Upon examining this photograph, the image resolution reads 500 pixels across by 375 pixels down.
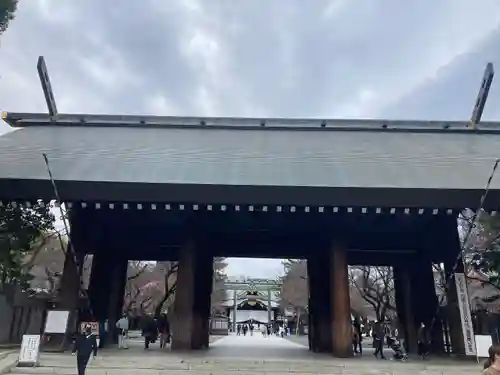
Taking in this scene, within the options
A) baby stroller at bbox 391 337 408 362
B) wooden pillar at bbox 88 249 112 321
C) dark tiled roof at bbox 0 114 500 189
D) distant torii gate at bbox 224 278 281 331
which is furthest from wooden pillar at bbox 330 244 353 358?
distant torii gate at bbox 224 278 281 331

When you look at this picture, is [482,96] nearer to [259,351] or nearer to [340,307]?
[340,307]

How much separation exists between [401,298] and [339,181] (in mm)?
7555

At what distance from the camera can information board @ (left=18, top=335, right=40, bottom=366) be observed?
9.83 m

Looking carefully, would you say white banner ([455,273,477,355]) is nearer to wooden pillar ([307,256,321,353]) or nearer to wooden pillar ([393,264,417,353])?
wooden pillar ([393,264,417,353])

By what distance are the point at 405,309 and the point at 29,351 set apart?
12.3 m

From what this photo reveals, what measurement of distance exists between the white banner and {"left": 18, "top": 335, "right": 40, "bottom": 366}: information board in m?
11.0

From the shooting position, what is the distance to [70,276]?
1313 centimetres

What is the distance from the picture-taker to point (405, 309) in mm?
16031

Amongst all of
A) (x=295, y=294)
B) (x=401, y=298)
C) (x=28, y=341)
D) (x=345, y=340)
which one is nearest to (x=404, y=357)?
(x=345, y=340)

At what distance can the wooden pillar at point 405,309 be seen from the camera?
1555 centimetres

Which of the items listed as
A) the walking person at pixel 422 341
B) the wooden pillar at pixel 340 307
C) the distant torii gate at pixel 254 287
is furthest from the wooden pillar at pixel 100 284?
the distant torii gate at pixel 254 287

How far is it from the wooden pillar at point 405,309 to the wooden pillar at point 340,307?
443cm

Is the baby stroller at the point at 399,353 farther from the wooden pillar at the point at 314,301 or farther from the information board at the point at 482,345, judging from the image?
the wooden pillar at the point at 314,301

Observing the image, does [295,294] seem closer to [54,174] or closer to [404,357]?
[404,357]
